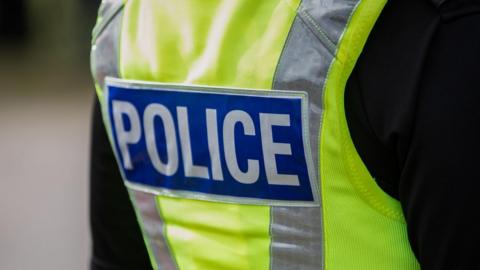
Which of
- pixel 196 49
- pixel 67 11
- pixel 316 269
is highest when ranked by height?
pixel 196 49

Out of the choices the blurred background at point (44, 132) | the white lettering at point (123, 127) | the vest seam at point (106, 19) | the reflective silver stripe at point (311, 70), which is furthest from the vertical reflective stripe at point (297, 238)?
the blurred background at point (44, 132)

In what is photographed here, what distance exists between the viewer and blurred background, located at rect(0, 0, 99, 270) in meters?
4.36

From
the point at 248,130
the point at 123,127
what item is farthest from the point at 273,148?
the point at 123,127

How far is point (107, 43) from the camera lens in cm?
116

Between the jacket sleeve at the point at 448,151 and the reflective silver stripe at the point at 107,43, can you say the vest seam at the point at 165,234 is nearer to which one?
the reflective silver stripe at the point at 107,43

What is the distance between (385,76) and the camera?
2.97 feet

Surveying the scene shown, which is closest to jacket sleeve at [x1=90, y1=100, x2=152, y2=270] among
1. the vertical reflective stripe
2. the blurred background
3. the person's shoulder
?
the vertical reflective stripe

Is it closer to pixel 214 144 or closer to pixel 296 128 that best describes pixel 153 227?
pixel 214 144

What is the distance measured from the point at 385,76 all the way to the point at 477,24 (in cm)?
10

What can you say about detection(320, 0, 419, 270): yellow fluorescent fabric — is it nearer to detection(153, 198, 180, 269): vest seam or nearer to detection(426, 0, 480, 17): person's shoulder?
detection(426, 0, 480, 17): person's shoulder

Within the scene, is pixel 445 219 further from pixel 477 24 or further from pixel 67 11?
pixel 67 11

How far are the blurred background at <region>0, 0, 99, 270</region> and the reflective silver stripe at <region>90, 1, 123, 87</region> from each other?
119 inches

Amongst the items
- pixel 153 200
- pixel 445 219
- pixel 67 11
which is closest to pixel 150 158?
pixel 153 200

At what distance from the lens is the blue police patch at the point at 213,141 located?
99cm
